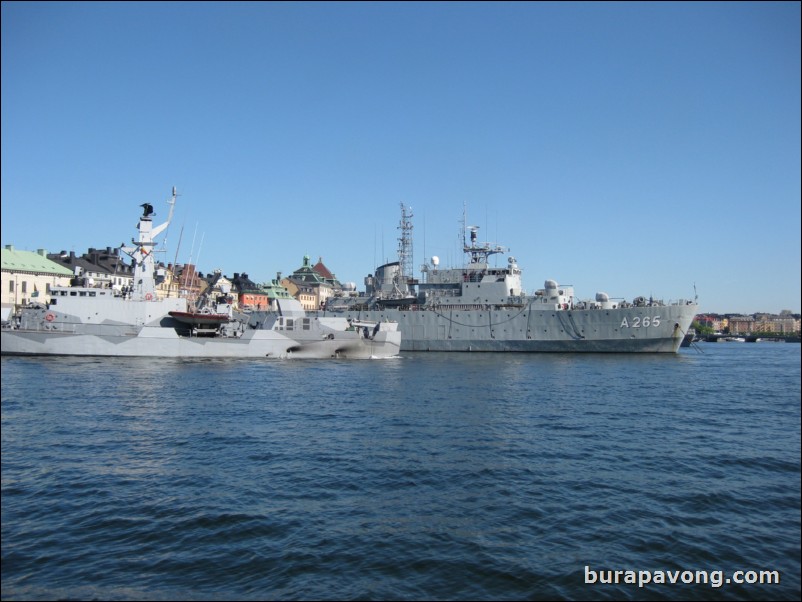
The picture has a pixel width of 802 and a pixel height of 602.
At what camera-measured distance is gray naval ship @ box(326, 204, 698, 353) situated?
53.4 metres

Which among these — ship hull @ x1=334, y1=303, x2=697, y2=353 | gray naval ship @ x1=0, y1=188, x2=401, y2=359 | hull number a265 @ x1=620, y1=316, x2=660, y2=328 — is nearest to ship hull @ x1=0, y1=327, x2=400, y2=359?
gray naval ship @ x1=0, y1=188, x2=401, y2=359

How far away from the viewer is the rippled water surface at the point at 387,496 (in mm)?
8555

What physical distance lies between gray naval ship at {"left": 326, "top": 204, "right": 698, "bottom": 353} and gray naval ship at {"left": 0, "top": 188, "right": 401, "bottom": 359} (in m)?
10.5

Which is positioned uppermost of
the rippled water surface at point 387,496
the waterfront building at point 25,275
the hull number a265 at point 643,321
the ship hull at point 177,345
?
the waterfront building at point 25,275

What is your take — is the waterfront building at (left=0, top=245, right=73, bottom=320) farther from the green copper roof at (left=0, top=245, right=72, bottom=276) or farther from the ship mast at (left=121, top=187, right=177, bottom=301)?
the ship mast at (left=121, top=187, right=177, bottom=301)

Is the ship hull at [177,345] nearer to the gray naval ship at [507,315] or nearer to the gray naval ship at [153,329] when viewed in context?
the gray naval ship at [153,329]

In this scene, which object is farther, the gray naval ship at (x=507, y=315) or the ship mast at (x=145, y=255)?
the gray naval ship at (x=507, y=315)

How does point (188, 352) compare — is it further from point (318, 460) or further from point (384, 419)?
point (318, 460)

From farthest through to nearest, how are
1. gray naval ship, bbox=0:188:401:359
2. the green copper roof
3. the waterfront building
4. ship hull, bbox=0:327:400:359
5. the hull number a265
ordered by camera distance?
1. the green copper roof
2. the waterfront building
3. the hull number a265
4. gray naval ship, bbox=0:188:401:359
5. ship hull, bbox=0:327:400:359

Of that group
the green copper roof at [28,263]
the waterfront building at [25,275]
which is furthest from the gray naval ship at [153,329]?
the green copper roof at [28,263]

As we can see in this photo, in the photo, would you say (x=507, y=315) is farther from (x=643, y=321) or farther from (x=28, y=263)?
(x=28, y=263)

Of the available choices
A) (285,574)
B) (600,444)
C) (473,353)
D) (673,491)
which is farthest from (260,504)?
(473,353)

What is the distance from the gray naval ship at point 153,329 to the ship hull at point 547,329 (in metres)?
10.3

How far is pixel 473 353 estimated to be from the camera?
57.0 metres
